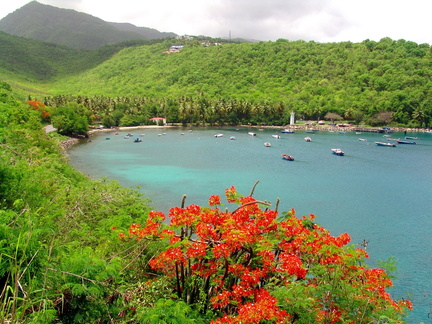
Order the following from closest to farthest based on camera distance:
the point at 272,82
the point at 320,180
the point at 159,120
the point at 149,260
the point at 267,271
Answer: the point at 267,271
the point at 149,260
the point at 320,180
the point at 159,120
the point at 272,82

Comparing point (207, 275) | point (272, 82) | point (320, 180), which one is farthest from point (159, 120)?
point (207, 275)

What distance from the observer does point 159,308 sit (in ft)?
17.0

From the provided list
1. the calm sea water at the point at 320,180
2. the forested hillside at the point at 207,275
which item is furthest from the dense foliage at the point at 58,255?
the calm sea water at the point at 320,180

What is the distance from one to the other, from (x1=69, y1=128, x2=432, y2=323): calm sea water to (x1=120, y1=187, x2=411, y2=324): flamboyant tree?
9.28 meters

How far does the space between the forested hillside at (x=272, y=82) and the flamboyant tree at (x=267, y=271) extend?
8623cm

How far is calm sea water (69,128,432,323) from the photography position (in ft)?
66.3

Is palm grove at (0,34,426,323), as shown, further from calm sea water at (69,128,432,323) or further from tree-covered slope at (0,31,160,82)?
tree-covered slope at (0,31,160,82)

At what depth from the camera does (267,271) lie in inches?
248

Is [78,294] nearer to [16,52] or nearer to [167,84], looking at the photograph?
[167,84]

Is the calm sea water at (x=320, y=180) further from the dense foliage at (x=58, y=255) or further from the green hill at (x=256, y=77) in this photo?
the green hill at (x=256, y=77)

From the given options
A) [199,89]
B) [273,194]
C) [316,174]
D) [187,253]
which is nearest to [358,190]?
[316,174]

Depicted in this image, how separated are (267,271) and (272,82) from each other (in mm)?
127711

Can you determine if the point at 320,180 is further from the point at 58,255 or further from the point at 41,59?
the point at 41,59

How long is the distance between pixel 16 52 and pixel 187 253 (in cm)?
18534
